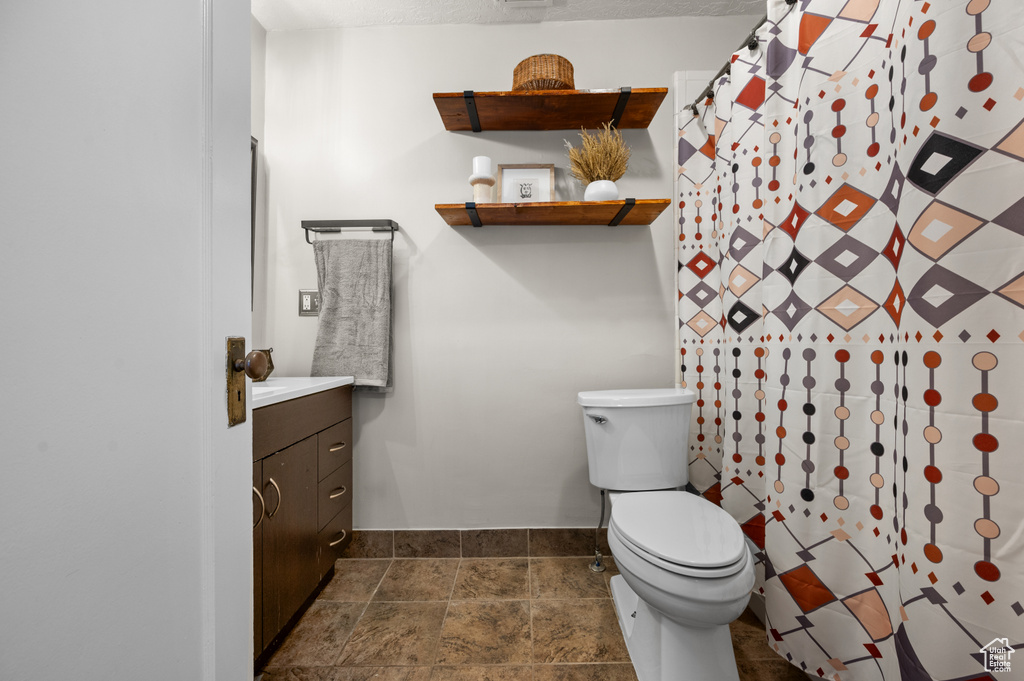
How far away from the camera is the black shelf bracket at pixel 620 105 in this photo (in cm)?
161

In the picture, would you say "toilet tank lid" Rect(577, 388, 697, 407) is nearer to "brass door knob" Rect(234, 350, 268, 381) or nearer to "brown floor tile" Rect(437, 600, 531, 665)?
"brown floor tile" Rect(437, 600, 531, 665)

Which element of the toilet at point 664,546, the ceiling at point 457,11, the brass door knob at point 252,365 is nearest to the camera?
the brass door knob at point 252,365

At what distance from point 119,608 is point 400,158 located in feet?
6.00

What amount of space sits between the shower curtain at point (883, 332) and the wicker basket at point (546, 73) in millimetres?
615

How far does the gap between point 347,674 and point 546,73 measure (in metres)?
2.14

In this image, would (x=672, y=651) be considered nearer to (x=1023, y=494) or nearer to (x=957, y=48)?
(x=1023, y=494)

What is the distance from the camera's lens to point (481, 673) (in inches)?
47.8

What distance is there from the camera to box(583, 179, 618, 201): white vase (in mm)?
1639

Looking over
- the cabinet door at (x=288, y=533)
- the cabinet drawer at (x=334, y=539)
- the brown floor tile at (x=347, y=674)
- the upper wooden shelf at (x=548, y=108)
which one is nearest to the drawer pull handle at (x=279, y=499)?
the cabinet door at (x=288, y=533)

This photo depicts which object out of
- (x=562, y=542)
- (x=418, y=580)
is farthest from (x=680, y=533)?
(x=418, y=580)

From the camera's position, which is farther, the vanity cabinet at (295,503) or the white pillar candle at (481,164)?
the white pillar candle at (481,164)

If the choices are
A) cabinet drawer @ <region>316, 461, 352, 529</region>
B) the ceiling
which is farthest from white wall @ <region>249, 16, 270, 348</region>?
cabinet drawer @ <region>316, 461, 352, 529</region>

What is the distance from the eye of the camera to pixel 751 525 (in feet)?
4.74

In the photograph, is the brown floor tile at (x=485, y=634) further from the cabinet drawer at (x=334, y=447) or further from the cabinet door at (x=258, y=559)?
the cabinet drawer at (x=334, y=447)
